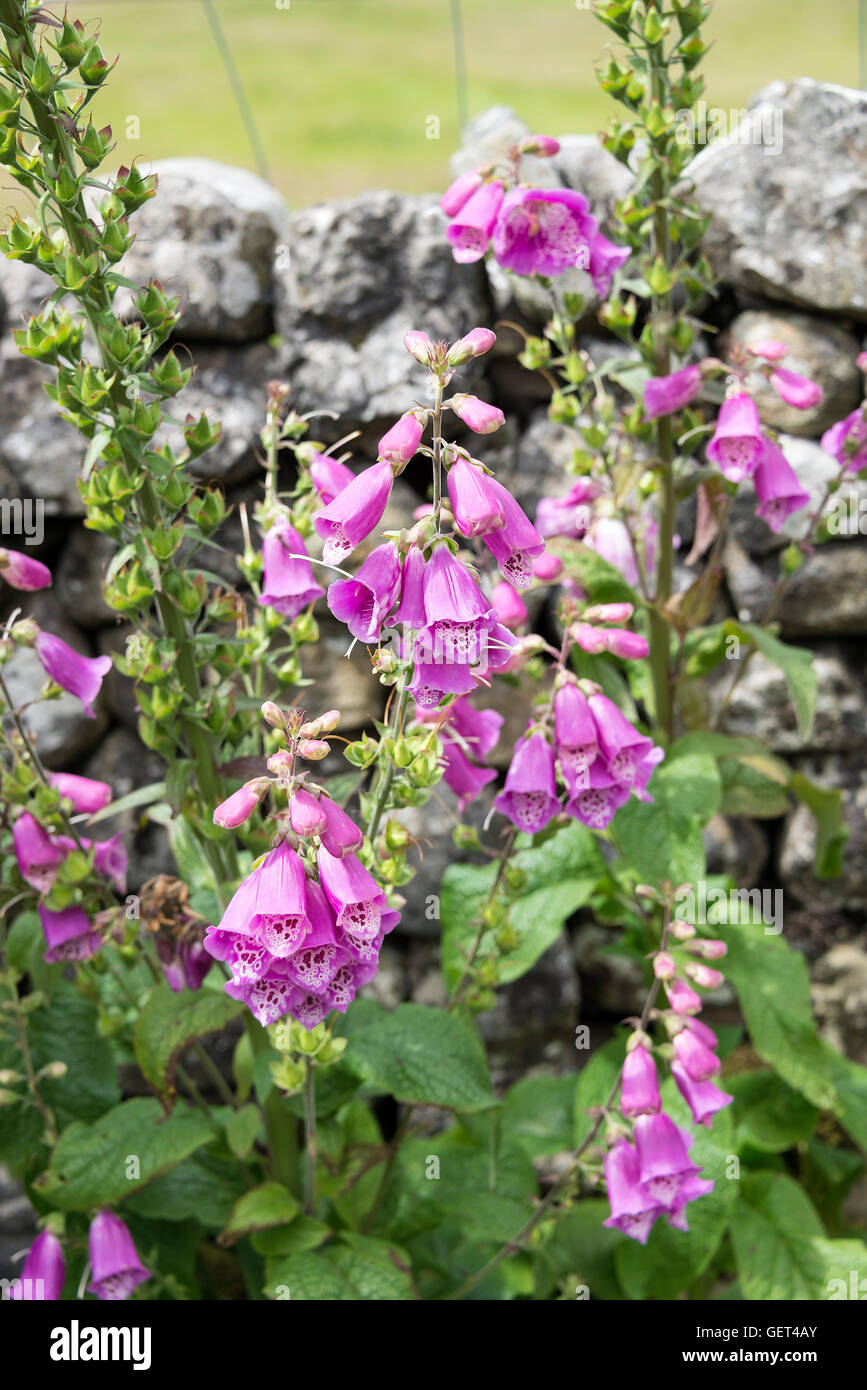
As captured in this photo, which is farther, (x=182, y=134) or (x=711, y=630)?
(x=182, y=134)

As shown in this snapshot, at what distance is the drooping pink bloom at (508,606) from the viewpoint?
1.51m

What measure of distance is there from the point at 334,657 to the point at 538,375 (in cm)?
70

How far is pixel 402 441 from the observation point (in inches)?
38.0

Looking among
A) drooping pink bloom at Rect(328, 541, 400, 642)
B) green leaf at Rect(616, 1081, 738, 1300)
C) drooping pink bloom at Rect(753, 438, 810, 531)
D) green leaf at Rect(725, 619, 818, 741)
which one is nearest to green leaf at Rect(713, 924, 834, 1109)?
green leaf at Rect(616, 1081, 738, 1300)

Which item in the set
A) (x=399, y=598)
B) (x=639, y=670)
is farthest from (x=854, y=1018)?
(x=399, y=598)

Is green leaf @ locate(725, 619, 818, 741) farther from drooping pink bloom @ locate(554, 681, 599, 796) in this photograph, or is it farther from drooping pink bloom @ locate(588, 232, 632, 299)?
drooping pink bloom @ locate(588, 232, 632, 299)

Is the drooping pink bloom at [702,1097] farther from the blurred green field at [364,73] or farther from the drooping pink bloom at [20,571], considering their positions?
the blurred green field at [364,73]

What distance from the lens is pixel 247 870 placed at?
142 cm

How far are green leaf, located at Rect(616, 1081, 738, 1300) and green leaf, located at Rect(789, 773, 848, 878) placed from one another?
0.54 meters

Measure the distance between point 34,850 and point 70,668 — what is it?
233 mm

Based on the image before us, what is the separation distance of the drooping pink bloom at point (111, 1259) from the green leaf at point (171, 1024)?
29 centimetres

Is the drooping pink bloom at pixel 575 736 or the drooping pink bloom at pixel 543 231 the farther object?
the drooping pink bloom at pixel 543 231

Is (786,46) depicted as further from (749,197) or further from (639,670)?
(639,670)

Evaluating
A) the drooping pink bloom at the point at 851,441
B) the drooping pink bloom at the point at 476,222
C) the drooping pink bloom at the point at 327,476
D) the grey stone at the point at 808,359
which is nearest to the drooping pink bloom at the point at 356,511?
the drooping pink bloom at the point at 327,476
